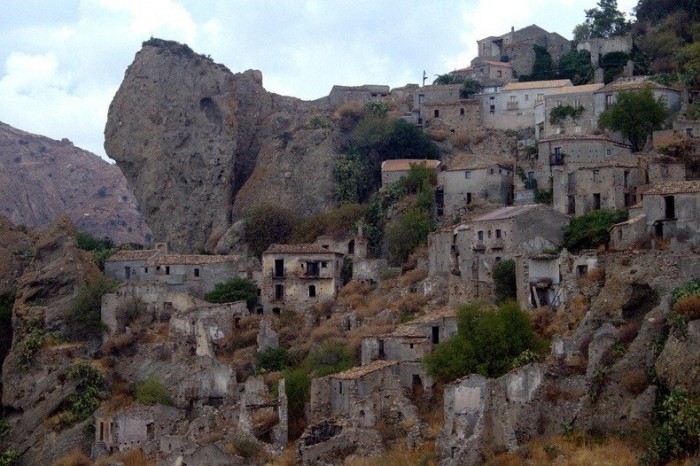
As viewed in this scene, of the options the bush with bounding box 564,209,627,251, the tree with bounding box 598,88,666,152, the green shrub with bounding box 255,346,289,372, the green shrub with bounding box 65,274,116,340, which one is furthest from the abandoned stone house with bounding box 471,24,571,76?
the green shrub with bounding box 255,346,289,372

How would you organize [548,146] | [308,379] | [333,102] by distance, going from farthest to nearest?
[333,102], [548,146], [308,379]

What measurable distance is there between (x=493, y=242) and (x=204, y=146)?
2505cm

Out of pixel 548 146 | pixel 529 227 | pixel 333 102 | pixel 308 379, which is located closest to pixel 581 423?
pixel 308 379

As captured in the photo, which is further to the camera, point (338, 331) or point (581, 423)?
point (338, 331)

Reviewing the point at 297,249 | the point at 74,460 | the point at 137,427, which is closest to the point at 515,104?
the point at 297,249

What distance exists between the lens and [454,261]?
56.2 metres

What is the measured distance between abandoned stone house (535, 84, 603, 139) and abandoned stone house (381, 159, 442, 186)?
566 centimetres

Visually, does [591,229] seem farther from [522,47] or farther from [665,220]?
[522,47]

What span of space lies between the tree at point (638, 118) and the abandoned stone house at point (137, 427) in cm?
2402

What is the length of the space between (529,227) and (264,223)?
60.2 ft

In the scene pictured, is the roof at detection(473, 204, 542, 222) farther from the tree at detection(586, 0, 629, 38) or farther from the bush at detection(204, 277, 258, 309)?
the tree at detection(586, 0, 629, 38)

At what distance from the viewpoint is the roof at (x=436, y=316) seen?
49.4 metres

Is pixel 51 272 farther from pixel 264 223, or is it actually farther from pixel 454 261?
pixel 454 261

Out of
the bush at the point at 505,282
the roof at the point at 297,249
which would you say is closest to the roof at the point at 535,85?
the roof at the point at 297,249
